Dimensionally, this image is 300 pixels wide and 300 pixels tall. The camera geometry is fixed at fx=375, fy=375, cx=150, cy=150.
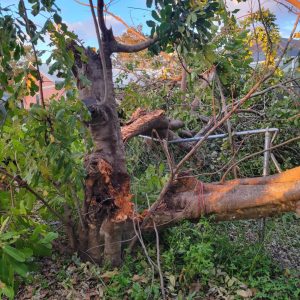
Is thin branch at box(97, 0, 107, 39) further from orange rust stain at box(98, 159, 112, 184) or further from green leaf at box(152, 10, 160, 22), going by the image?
orange rust stain at box(98, 159, 112, 184)

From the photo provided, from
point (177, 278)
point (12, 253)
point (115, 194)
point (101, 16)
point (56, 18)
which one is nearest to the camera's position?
point (12, 253)

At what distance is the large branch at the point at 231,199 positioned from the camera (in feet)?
9.07

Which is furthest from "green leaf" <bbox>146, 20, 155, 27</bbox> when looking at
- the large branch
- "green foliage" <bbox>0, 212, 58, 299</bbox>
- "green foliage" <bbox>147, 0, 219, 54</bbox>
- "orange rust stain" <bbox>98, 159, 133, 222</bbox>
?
"green foliage" <bbox>0, 212, 58, 299</bbox>

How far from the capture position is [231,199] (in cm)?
294

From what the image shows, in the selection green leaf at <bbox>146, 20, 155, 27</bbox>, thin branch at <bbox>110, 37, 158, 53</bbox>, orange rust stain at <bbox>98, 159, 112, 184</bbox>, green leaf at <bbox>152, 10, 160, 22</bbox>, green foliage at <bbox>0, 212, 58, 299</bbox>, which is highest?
green leaf at <bbox>152, 10, 160, 22</bbox>

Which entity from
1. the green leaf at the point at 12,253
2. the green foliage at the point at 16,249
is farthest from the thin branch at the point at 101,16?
the green leaf at the point at 12,253

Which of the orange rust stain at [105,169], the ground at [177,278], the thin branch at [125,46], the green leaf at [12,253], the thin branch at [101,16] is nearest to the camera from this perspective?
the green leaf at [12,253]

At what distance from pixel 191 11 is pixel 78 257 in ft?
7.06

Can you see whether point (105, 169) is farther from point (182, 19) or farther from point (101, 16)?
point (182, 19)

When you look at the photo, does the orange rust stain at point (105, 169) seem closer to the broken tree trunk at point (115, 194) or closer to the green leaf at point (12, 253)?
the broken tree trunk at point (115, 194)

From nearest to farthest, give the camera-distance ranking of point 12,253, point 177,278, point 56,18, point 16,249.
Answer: point 12,253
point 16,249
point 56,18
point 177,278

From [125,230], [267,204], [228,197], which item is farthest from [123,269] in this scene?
[267,204]

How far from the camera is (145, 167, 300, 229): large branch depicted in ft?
9.07

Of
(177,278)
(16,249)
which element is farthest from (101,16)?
(177,278)
